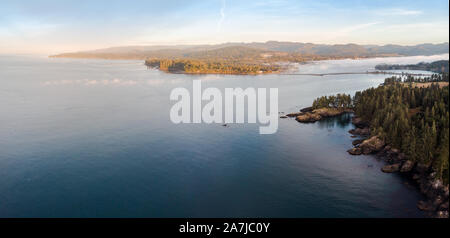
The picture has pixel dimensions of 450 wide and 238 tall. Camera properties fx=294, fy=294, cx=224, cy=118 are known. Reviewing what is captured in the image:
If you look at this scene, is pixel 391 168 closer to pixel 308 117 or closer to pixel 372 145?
pixel 372 145

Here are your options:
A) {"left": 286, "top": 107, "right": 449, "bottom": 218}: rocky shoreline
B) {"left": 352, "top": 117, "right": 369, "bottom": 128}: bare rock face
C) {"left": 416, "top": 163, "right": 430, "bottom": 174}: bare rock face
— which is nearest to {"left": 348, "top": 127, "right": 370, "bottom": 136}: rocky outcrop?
{"left": 286, "top": 107, "right": 449, "bottom": 218}: rocky shoreline

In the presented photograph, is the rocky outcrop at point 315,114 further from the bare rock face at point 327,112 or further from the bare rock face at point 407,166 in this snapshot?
the bare rock face at point 407,166

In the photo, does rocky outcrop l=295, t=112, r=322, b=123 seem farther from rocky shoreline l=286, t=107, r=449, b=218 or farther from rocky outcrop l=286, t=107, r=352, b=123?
rocky shoreline l=286, t=107, r=449, b=218

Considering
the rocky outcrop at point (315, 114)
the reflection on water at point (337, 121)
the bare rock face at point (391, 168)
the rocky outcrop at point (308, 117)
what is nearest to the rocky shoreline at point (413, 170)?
the bare rock face at point (391, 168)

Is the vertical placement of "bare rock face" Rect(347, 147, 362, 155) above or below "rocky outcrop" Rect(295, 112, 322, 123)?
below

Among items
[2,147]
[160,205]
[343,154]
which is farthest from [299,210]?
[2,147]
